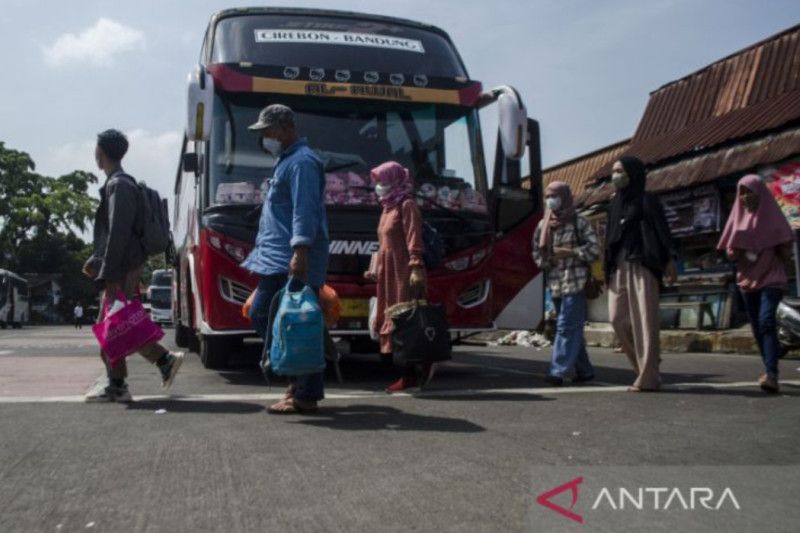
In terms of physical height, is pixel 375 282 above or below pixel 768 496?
above

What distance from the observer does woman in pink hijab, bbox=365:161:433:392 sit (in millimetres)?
6945

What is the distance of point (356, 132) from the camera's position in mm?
8281

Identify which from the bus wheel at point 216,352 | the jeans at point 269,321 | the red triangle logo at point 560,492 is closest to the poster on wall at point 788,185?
the bus wheel at point 216,352

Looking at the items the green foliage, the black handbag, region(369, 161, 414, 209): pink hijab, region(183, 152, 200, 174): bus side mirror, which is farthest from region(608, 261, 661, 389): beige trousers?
the green foliage

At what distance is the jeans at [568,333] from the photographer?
291 inches

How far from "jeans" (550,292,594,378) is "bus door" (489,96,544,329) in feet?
3.51

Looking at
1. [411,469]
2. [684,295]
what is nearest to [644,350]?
[411,469]

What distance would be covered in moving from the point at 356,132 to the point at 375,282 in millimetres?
1467

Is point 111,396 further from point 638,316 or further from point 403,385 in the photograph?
point 638,316

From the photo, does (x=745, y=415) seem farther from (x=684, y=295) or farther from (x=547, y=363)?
(x=684, y=295)

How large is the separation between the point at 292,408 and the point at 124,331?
1.48m

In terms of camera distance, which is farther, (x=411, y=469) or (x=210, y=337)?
(x=210, y=337)

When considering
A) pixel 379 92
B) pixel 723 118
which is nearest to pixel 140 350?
pixel 379 92

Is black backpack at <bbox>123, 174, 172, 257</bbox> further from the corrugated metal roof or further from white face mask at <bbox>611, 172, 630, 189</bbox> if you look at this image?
the corrugated metal roof
